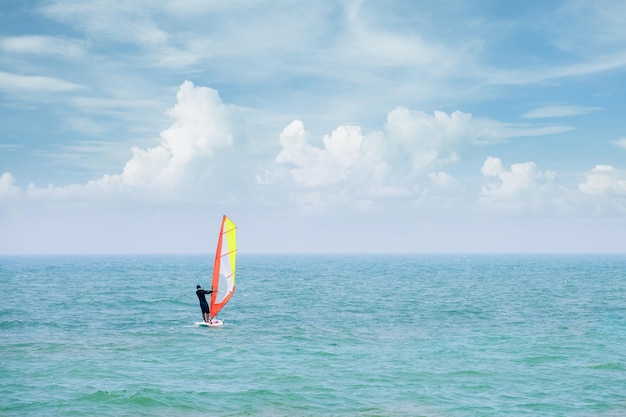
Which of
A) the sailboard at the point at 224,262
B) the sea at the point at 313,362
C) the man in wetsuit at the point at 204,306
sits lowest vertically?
the sea at the point at 313,362

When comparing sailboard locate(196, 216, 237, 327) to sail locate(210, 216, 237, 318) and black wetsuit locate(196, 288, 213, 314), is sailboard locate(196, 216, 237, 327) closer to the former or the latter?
sail locate(210, 216, 237, 318)

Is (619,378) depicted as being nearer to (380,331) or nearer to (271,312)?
(380,331)

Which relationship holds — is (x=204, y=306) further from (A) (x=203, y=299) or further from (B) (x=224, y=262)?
(B) (x=224, y=262)

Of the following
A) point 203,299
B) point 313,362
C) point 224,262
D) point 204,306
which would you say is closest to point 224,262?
point 224,262

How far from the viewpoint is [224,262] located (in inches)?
1641

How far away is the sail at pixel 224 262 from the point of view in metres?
40.6

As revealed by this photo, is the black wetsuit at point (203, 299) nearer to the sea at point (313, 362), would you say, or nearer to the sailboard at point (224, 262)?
the sailboard at point (224, 262)

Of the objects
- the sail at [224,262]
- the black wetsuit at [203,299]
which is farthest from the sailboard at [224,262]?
the black wetsuit at [203,299]

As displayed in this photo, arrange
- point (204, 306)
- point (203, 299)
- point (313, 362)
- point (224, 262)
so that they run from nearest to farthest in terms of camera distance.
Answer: point (313, 362) → point (224, 262) → point (203, 299) → point (204, 306)

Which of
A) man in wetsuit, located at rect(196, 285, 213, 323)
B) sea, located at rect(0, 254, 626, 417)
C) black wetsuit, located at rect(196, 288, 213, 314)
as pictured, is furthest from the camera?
man in wetsuit, located at rect(196, 285, 213, 323)

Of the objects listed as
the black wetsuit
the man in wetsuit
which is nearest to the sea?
the man in wetsuit

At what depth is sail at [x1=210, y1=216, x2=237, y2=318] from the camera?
133 feet

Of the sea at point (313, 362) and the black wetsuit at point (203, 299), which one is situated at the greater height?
the black wetsuit at point (203, 299)

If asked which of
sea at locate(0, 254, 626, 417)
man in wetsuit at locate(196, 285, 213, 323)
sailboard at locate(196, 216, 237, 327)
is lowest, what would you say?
sea at locate(0, 254, 626, 417)
